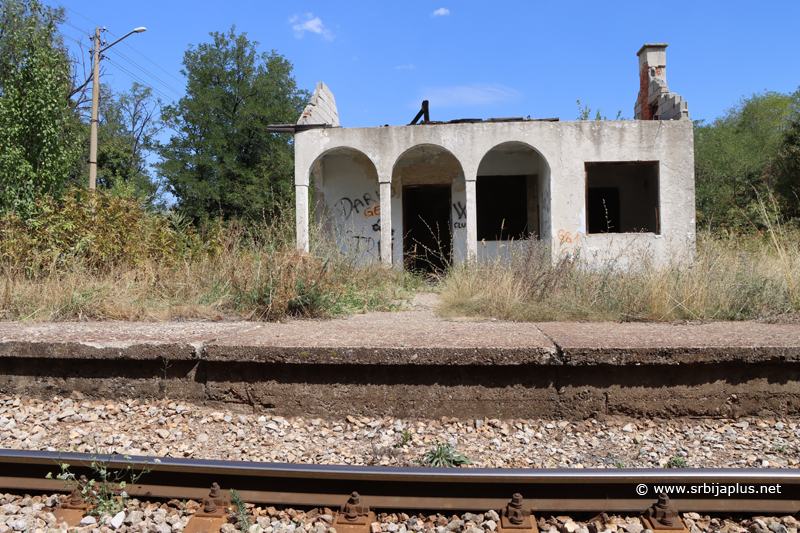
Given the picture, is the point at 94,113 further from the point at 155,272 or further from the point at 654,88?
the point at 654,88

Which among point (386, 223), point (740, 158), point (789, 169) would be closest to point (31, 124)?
point (386, 223)

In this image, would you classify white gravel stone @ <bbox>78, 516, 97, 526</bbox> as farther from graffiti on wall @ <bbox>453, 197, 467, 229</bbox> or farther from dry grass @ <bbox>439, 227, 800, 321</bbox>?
graffiti on wall @ <bbox>453, 197, 467, 229</bbox>

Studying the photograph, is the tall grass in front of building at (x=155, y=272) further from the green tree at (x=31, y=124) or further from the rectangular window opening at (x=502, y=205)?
the rectangular window opening at (x=502, y=205)

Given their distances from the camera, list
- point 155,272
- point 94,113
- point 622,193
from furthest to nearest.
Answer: point 94,113 → point 622,193 → point 155,272

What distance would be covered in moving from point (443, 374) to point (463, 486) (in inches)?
39.4

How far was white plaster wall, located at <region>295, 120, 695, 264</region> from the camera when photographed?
35.9 feet

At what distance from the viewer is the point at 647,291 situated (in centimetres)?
513

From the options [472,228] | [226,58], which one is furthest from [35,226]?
[226,58]

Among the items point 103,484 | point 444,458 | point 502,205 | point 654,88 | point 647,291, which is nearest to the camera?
point 103,484

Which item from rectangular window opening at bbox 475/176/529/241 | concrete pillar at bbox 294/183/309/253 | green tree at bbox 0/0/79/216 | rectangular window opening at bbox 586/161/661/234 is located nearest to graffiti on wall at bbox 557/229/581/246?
rectangular window opening at bbox 475/176/529/241

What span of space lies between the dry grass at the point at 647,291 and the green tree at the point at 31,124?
9574 mm

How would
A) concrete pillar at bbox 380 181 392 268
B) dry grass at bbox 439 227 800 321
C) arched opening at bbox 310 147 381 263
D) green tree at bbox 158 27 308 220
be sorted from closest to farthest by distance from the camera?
1. dry grass at bbox 439 227 800 321
2. concrete pillar at bbox 380 181 392 268
3. arched opening at bbox 310 147 381 263
4. green tree at bbox 158 27 308 220

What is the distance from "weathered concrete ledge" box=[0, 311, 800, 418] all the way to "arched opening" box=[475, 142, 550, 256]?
30.8 ft

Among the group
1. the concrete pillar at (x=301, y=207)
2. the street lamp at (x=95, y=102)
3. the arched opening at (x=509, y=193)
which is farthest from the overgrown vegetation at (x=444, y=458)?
the street lamp at (x=95, y=102)
